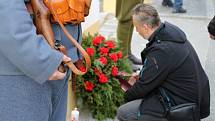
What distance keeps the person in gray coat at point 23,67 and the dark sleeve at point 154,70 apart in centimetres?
133

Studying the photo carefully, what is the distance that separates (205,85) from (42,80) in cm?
190

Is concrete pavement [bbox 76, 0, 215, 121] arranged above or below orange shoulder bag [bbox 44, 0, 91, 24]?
below

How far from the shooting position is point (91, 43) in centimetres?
373

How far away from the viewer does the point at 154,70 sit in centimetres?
301

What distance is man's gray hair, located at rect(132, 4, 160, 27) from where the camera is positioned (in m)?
3.18

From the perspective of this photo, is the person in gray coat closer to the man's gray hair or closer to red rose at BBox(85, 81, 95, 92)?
the man's gray hair

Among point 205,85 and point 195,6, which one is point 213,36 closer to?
point 205,85

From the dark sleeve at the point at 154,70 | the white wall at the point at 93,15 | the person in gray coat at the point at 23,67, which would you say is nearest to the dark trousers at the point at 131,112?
the dark sleeve at the point at 154,70

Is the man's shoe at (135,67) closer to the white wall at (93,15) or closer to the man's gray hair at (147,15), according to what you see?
the white wall at (93,15)

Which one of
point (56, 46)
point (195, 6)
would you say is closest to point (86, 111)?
point (56, 46)

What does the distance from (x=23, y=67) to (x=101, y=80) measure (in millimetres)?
2001

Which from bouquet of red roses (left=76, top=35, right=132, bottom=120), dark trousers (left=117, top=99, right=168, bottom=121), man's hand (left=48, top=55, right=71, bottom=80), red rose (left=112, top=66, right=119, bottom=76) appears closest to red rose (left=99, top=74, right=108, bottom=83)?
bouquet of red roses (left=76, top=35, right=132, bottom=120)

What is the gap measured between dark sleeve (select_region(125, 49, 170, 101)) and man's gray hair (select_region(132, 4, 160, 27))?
0.28 meters

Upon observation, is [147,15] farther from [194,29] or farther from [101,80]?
[194,29]
